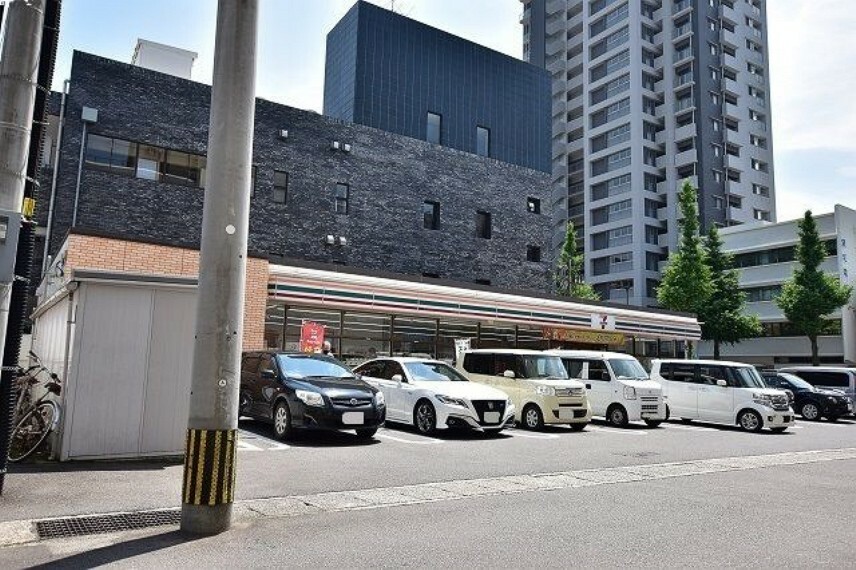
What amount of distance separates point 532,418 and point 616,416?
10.4 ft

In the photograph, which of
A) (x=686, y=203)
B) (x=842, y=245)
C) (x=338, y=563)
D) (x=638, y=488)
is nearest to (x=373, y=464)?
(x=638, y=488)

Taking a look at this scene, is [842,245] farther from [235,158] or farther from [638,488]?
[235,158]

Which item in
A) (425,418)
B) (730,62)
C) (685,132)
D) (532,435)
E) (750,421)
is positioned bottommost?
(532,435)

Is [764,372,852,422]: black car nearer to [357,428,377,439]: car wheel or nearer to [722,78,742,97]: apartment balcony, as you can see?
[357,428,377,439]: car wheel

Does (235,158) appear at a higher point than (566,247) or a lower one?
lower

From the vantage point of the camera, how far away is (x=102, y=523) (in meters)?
6.03

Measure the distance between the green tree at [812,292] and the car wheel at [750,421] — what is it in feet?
92.5

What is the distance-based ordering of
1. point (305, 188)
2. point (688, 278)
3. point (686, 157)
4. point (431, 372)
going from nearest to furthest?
point (431, 372)
point (305, 188)
point (688, 278)
point (686, 157)

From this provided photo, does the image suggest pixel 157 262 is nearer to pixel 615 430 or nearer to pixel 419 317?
pixel 419 317

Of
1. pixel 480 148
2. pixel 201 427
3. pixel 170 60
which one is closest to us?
pixel 201 427

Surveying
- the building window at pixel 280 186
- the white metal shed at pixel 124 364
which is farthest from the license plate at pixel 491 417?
the building window at pixel 280 186

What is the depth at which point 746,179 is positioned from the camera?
209 feet

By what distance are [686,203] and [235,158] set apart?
41.3 meters

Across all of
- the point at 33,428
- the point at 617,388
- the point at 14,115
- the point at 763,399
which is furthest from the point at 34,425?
the point at 763,399
